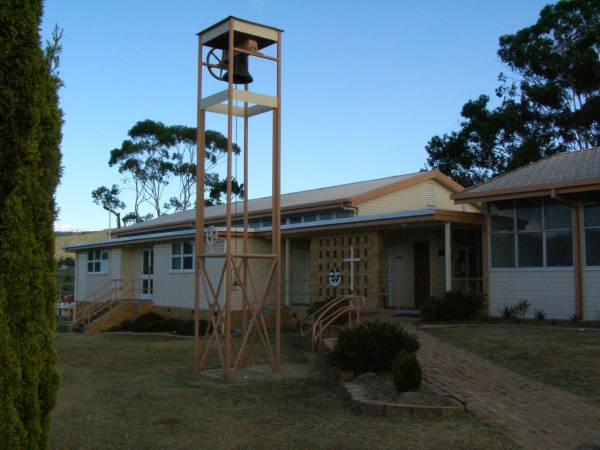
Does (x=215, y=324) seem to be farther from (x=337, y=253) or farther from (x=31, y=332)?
(x=337, y=253)

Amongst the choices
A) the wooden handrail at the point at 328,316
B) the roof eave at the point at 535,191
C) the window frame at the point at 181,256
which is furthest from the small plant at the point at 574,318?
the window frame at the point at 181,256

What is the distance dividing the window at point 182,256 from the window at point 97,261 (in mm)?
5811

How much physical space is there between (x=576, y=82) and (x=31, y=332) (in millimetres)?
33912

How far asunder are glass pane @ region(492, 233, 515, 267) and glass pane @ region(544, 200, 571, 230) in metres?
1.04

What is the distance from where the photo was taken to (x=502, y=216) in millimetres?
16984

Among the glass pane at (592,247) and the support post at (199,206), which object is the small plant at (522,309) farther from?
the support post at (199,206)

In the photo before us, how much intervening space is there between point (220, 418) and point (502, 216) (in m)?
11.2

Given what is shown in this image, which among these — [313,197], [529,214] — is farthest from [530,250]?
[313,197]

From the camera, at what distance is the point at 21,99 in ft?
14.7

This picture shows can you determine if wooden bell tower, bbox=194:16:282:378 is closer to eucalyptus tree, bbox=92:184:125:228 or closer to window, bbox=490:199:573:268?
window, bbox=490:199:573:268

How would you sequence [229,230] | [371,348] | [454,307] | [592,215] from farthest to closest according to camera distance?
[454,307]
[592,215]
[229,230]
[371,348]

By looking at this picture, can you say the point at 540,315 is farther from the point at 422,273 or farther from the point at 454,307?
the point at 422,273

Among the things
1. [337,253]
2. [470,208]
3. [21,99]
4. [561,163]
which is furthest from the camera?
[470,208]

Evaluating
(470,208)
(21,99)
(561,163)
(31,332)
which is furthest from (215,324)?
(470,208)
